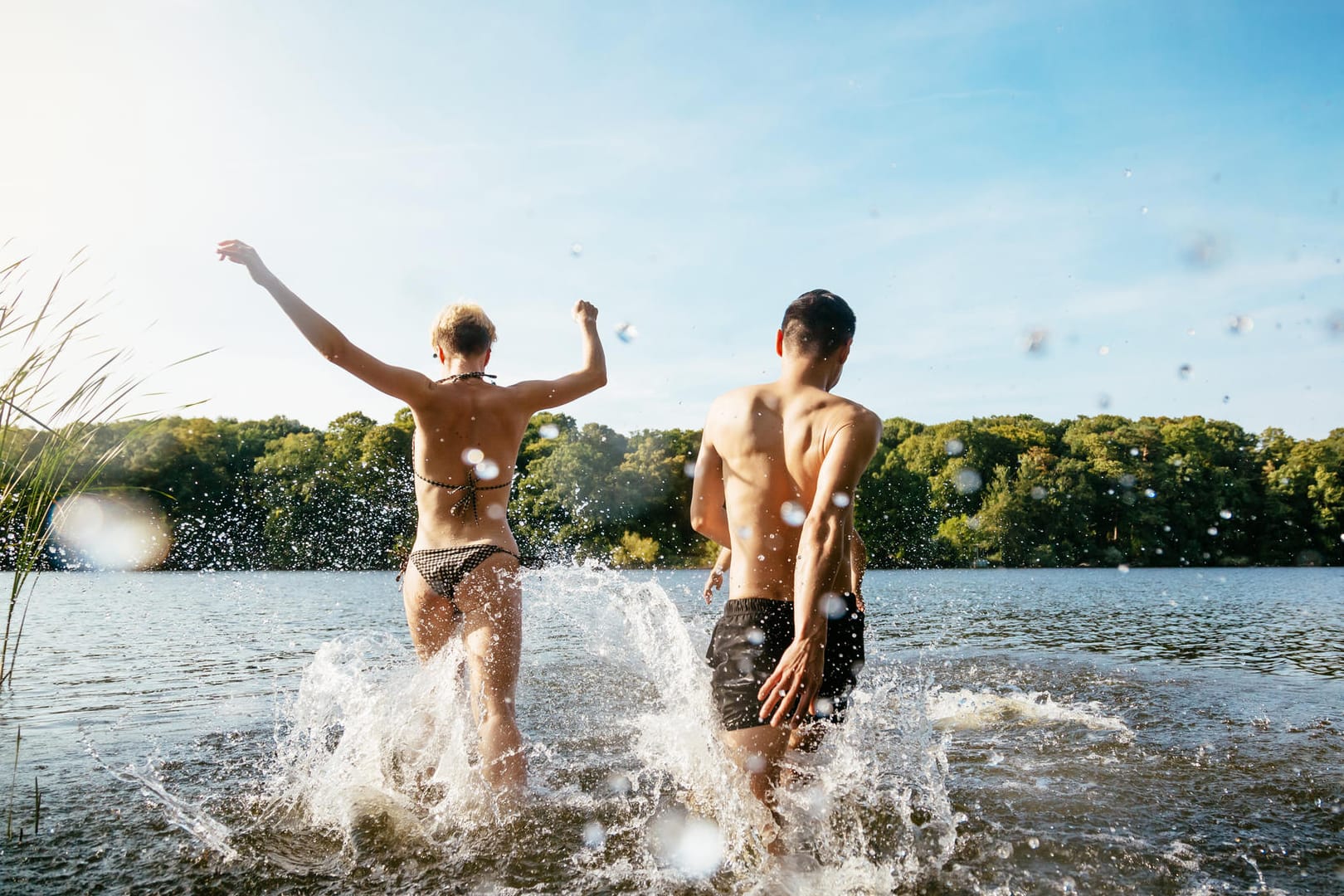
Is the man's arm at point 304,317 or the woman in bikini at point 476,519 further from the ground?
the man's arm at point 304,317

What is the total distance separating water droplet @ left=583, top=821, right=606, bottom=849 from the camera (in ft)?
13.6

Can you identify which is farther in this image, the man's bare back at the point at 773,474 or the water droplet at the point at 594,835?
the water droplet at the point at 594,835

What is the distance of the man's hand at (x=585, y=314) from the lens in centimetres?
455

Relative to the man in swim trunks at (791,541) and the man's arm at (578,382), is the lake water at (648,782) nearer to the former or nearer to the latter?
the man in swim trunks at (791,541)

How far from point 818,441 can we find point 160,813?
13.2 ft

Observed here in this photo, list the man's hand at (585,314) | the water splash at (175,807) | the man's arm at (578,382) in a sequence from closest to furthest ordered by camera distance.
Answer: the water splash at (175,807)
the man's arm at (578,382)
the man's hand at (585,314)

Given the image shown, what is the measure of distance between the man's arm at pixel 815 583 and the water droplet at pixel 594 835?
1.46m

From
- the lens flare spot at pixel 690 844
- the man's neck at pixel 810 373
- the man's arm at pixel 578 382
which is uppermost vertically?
the man's arm at pixel 578 382

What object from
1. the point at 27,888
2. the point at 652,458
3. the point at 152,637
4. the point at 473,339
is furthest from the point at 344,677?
the point at 652,458

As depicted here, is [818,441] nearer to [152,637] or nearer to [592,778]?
[592,778]

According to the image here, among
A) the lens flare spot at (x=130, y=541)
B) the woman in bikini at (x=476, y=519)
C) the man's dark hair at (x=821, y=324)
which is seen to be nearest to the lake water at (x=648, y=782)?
the woman in bikini at (x=476, y=519)

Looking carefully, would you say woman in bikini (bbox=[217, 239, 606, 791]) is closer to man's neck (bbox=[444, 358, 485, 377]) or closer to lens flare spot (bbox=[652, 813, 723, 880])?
man's neck (bbox=[444, 358, 485, 377])

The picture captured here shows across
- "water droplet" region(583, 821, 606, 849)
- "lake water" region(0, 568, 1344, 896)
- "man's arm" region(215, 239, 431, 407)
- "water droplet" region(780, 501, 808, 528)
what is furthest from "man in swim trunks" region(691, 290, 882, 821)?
"man's arm" region(215, 239, 431, 407)

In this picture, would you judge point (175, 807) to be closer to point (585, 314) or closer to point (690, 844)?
point (690, 844)
